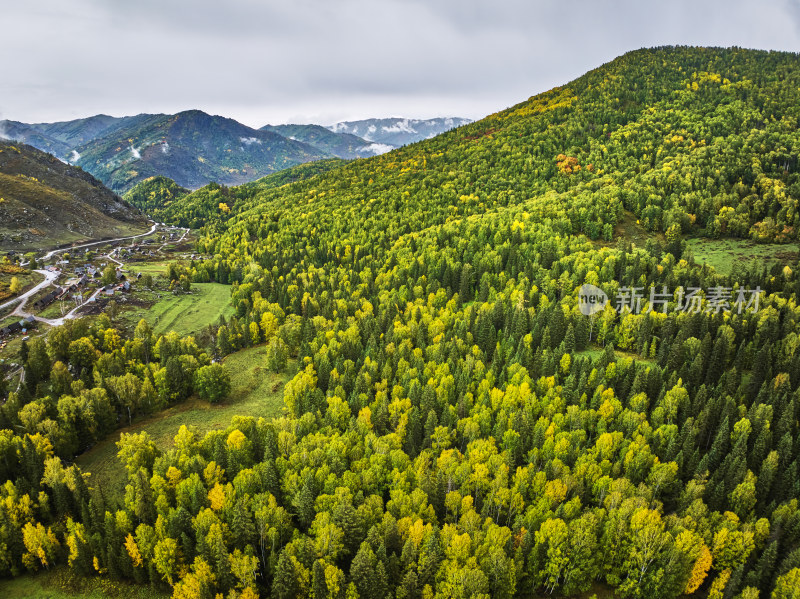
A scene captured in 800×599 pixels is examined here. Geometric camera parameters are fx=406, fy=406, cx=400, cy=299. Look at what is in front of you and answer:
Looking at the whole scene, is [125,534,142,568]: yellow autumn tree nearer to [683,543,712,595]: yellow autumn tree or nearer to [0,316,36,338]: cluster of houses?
[683,543,712,595]: yellow autumn tree

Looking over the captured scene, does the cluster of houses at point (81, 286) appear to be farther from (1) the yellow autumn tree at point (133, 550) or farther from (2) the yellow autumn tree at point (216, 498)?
(2) the yellow autumn tree at point (216, 498)

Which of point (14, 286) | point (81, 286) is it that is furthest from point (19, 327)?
point (81, 286)

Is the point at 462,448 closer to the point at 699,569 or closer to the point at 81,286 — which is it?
the point at 699,569

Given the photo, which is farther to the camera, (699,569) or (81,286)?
(81,286)

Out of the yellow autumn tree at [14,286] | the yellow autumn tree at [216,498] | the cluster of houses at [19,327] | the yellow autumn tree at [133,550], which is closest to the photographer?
the yellow autumn tree at [133,550]

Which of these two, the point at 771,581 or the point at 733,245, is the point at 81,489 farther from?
the point at 733,245

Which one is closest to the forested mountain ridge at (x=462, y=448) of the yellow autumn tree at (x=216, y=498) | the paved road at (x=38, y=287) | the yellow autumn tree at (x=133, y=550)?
the yellow autumn tree at (x=216, y=498)

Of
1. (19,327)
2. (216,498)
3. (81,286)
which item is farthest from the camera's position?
(81,286)

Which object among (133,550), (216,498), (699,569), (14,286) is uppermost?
(14,286)
